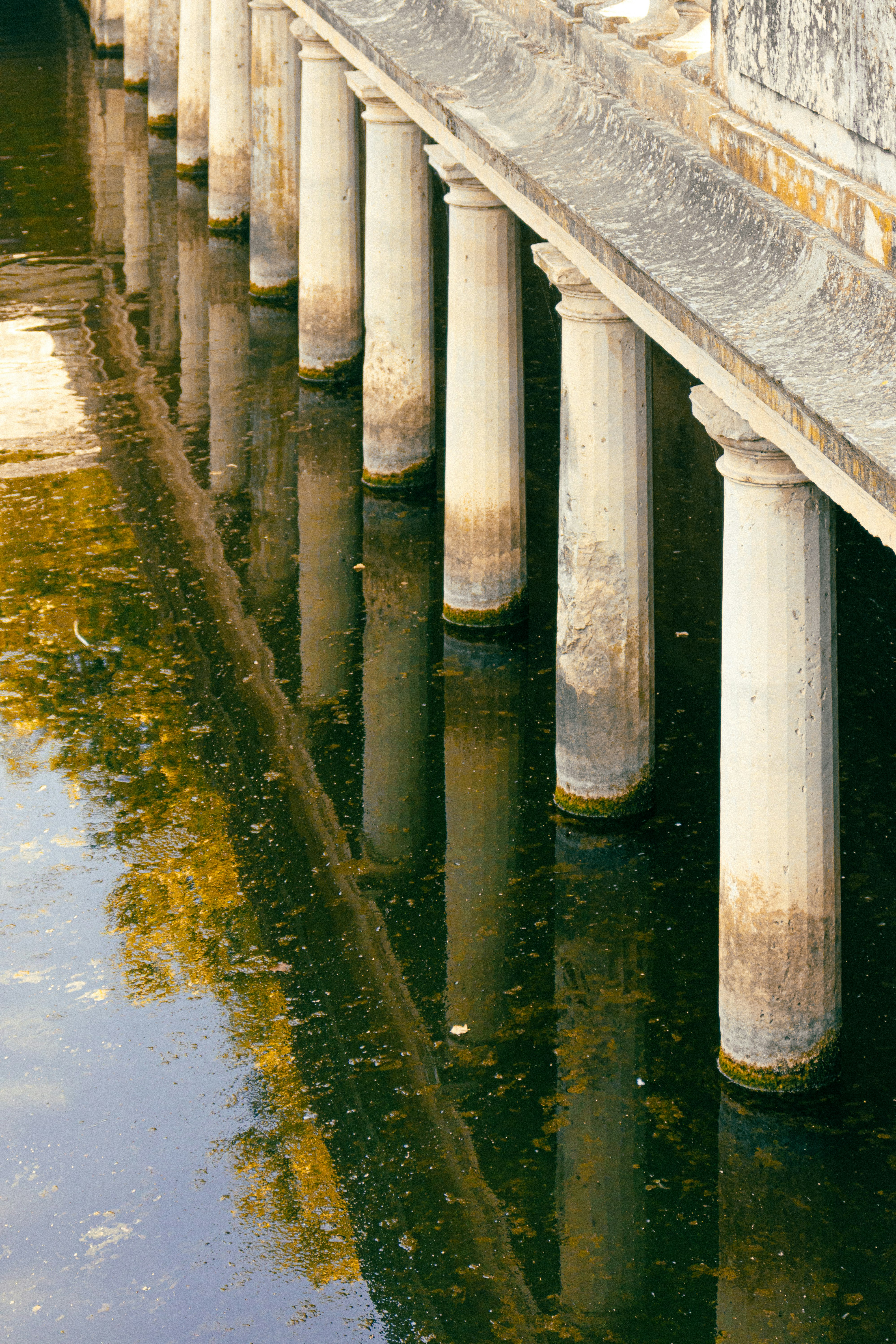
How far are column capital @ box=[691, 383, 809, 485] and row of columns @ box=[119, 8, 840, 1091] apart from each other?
0.01m

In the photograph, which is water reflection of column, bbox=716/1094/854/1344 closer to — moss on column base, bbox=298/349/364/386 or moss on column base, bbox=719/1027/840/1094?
Answer: moss on column base, bbox=719/1027/840/1094

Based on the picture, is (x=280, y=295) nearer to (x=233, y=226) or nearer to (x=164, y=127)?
(x=233, y=226)

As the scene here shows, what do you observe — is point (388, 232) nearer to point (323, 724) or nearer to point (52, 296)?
point (323, 724)

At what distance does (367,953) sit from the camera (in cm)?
1316

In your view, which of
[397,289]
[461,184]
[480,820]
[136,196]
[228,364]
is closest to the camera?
[480,820]

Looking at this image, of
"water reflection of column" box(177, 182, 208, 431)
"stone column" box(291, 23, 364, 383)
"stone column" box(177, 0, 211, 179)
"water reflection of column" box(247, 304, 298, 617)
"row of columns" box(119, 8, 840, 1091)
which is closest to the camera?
"row of columns" box(119, 8, 840, 1091)

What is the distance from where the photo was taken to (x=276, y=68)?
2444 cm

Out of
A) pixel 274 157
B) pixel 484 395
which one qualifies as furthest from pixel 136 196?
pixel 484 395

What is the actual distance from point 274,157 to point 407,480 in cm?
702

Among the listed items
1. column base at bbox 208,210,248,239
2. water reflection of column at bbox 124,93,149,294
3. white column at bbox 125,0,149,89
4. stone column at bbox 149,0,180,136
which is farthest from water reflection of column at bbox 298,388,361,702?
white column at bbox 125,0,149,89

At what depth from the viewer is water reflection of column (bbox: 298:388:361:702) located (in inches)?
687

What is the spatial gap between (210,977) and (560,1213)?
3.20 m

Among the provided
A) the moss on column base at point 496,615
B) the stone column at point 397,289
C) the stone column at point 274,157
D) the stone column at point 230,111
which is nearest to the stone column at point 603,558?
the moss on column base at point 496,615

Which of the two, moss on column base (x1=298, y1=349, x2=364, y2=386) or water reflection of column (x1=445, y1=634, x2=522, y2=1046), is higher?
moss on column base (x1=298, y1=349, x2=364, y2=386)
